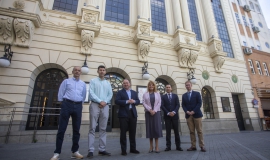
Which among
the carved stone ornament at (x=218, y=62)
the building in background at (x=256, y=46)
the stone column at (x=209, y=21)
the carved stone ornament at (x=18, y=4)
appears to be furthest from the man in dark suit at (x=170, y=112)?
the building in background at (x=256, y=46)

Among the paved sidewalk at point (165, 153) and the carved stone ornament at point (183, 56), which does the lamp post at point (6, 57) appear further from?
the carved stone ornament at point (183, 56)

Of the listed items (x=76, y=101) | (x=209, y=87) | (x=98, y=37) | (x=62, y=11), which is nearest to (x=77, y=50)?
(x=98, y=37)

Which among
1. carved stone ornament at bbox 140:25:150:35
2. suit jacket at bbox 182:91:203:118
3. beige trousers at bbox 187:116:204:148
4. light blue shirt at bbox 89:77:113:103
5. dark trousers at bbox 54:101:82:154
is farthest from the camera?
carved stone ornament at bbox 140:25:150:35

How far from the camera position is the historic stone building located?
296 inches

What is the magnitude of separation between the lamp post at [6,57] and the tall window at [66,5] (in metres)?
4.22

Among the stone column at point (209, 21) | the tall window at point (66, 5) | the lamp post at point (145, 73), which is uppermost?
the stone column at point (209, 21)

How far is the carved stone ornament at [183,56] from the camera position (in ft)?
36.9

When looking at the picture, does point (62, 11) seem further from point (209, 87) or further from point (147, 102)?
point (209, 87)

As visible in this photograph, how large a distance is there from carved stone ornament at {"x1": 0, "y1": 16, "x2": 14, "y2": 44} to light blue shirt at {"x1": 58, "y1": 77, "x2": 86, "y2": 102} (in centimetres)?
657

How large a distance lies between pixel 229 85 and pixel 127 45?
33.2 ft

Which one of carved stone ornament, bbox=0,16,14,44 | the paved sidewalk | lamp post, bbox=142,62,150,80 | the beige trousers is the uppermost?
carved stone ornament, bbox=0,16,14,44

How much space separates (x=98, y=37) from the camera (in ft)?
31.9

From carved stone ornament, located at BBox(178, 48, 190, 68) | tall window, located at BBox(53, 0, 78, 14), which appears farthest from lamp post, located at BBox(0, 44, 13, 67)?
carved stone ornament, located at BBox(178, 48, 190, 68)

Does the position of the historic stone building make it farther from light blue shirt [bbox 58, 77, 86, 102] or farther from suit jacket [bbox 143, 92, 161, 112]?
suit jacket [bbox 143, 92, 161, 112]
